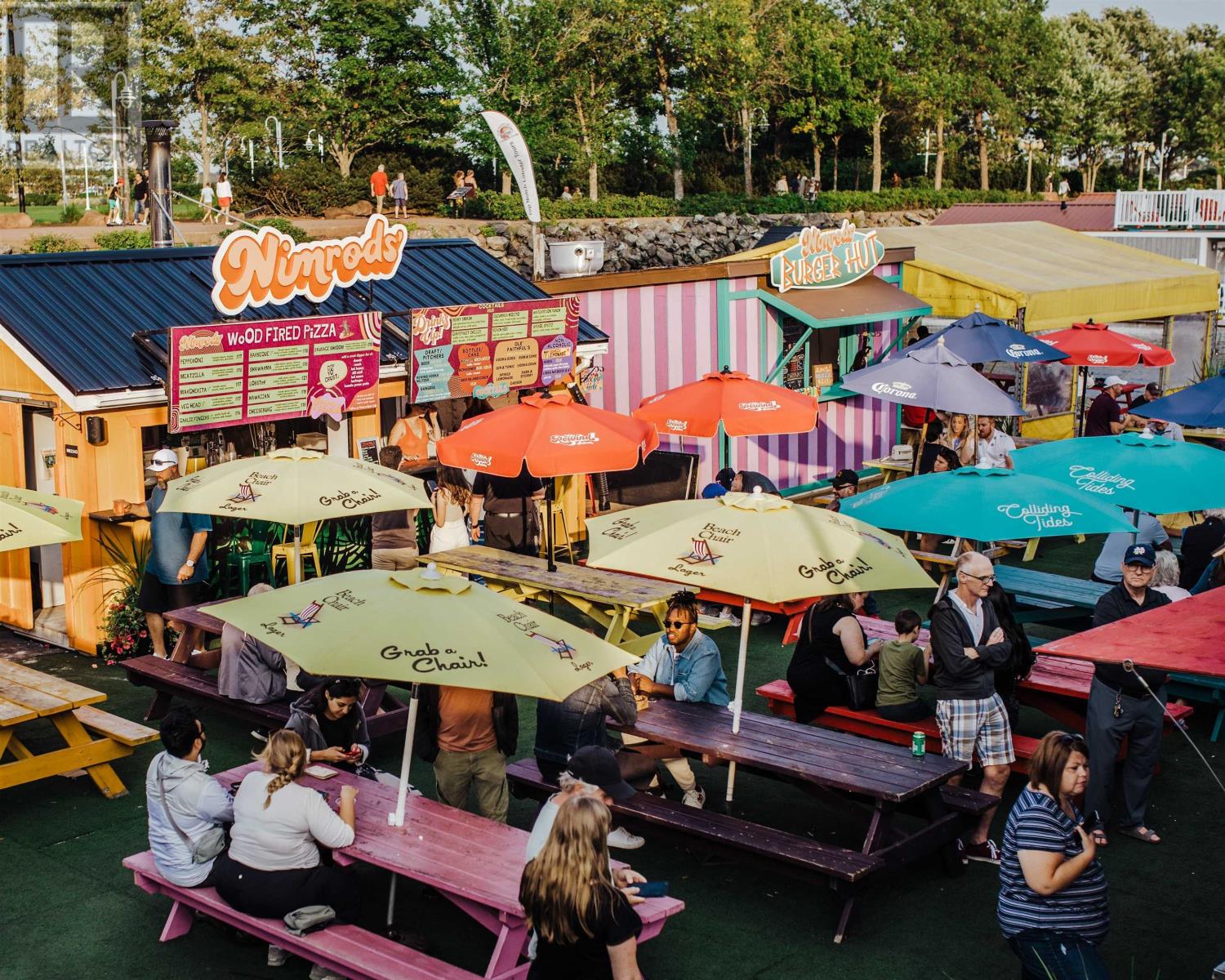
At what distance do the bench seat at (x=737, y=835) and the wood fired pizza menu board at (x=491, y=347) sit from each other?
21.2ft

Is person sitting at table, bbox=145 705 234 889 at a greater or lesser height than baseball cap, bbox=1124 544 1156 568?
lesser

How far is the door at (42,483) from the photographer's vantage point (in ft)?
39.3

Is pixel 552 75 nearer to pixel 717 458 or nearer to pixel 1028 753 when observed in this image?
pixel 717 458

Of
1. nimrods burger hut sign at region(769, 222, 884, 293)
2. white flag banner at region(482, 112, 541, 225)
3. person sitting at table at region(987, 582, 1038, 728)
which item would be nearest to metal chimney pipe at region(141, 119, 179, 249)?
white flag banner at region(482, 112, 541, 225)

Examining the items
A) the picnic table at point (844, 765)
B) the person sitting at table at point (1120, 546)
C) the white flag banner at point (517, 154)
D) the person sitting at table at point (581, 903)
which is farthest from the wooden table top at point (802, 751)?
the white flag banner at point (517, 154)

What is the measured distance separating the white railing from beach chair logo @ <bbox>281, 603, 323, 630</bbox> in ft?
110

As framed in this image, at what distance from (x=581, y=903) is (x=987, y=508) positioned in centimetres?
488

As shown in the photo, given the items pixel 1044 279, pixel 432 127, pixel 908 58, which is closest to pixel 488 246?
pixel 432 127

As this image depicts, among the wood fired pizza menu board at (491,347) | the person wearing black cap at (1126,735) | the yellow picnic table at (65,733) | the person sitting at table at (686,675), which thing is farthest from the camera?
the wood fired pizza menu board at (491,347)

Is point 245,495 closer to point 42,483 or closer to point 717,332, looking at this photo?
point 42,483

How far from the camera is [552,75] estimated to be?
189ft

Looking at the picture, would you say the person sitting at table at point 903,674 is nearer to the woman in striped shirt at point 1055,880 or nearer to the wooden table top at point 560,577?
the wooden table top at point 560,577

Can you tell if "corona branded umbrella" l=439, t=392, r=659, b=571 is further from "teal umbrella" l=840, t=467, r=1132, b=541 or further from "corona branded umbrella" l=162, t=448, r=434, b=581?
"teal umbrella" l=840, t=467, r=1132, b=541

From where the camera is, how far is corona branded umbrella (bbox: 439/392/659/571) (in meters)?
10.9
